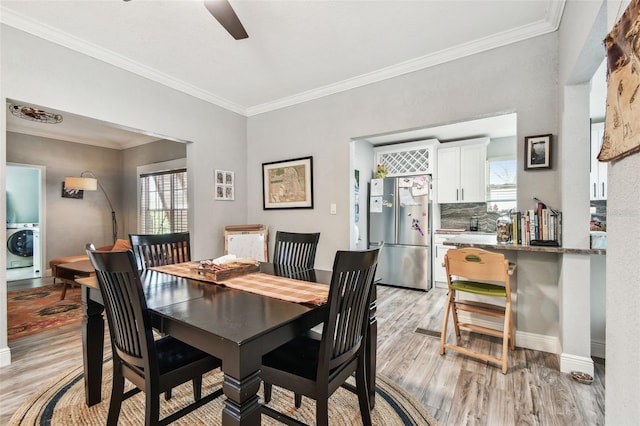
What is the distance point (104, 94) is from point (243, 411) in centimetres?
309

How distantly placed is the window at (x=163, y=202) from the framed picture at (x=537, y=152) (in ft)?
15.2

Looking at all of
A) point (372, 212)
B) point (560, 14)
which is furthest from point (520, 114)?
point (372, 212)

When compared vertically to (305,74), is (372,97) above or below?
below

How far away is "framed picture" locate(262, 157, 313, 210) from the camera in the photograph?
369 centimetres

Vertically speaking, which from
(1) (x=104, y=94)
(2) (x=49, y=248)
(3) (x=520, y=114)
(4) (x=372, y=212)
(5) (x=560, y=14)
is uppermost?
(5) (x=560, y=14)

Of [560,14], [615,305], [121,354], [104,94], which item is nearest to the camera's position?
[615,305]

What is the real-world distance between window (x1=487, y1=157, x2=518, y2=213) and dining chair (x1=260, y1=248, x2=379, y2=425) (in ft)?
14.3

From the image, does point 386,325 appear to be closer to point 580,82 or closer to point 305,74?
point 580,82

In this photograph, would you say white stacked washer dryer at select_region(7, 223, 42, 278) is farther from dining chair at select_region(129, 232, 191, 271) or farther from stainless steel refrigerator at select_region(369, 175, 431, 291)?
stainless steel refrigerator at select_region(369, 175, 431, 291)

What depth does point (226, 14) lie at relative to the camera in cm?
175

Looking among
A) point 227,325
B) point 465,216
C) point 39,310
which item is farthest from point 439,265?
point 39,310

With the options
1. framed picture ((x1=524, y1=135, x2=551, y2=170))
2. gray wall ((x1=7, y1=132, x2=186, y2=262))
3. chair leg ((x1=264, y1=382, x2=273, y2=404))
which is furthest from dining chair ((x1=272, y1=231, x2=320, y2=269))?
gray wall ((x1=7, y1=132, x2=186, y2=262))

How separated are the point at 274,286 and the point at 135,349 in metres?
0.67

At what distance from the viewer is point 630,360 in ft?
2.95
